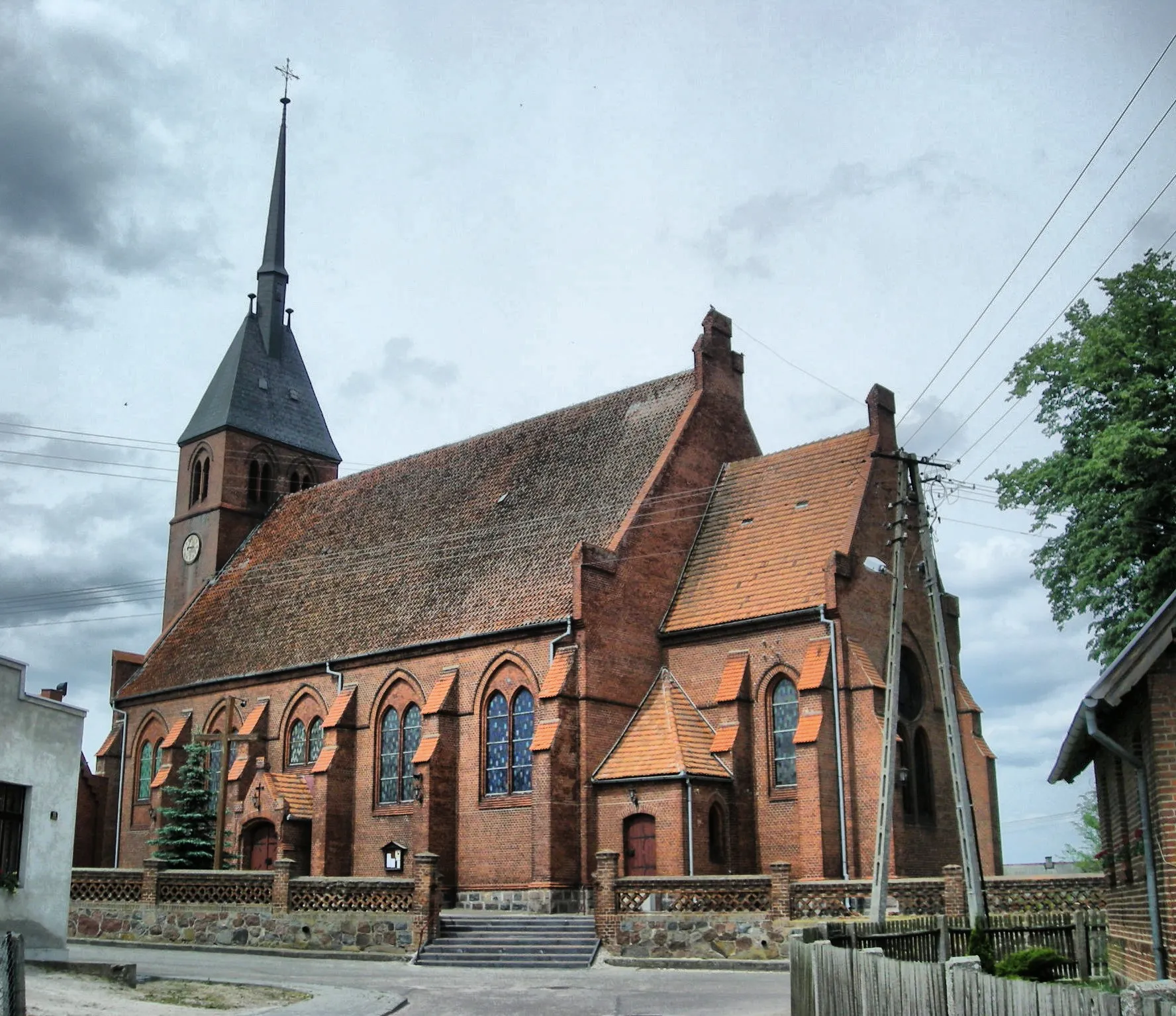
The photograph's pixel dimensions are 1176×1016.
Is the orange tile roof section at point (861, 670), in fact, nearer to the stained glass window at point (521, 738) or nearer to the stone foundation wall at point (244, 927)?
the stained glass window at point (521, 738)

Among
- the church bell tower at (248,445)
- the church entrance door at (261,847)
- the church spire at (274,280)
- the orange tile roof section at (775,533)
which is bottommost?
the church entrance door at (261,847)

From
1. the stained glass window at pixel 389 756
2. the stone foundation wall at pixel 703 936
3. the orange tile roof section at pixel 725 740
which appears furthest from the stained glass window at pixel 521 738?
the stone foundation wall at pixel 703 936

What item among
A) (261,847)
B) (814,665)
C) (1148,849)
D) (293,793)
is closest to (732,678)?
(814,665)

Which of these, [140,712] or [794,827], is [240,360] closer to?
[140,712]

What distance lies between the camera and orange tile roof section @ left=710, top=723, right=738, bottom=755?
100 feet

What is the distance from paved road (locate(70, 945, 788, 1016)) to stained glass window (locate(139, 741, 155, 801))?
15.4m

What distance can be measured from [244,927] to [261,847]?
23.5 ft

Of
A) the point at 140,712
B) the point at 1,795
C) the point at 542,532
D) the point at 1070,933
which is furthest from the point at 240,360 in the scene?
the point at 1070,933

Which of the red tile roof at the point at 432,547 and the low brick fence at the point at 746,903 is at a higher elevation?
the red tile roof at the point at 432,547

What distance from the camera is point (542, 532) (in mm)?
36125

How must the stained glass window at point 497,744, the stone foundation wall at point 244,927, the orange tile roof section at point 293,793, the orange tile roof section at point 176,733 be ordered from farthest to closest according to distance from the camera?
the orange tile roof section at point 176,733, the orange tile roof section at point 293,793, the stained glass window at point 497,744, the stone foundation wall at point 244,927

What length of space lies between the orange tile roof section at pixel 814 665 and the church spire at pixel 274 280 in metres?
30.1

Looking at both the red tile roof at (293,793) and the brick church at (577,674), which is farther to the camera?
the red tile roof at (293,793)

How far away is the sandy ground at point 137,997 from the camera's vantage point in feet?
54.3
